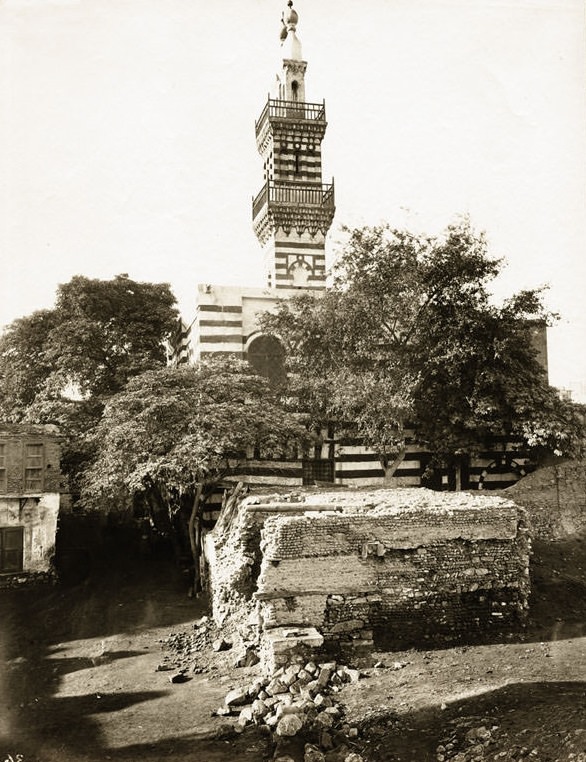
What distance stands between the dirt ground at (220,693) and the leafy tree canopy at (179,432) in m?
3.22

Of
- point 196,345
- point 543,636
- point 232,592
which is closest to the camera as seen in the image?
point 543,636

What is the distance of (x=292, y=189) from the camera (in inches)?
1187

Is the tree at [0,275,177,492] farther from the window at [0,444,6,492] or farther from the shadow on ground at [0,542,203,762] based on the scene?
the shadow on ground at [0,542,203,762]

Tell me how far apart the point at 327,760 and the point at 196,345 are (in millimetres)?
17295

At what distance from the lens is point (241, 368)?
20641mm

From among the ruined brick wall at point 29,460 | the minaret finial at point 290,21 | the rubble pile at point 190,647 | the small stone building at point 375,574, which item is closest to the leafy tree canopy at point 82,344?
the ruined brick wall at point 29,460

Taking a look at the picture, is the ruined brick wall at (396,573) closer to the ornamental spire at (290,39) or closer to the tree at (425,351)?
the tree at (425,351)

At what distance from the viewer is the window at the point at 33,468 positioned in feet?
63.3

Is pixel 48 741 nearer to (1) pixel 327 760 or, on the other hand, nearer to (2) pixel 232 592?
(1) pixel 327 760

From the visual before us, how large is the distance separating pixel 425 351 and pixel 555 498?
5.73 m

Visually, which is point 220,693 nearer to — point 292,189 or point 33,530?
point 33,530

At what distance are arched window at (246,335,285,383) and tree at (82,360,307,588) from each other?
459 cm

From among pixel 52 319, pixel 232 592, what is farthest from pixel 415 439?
pixel 52 319

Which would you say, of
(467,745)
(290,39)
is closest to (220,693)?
(467,745)
